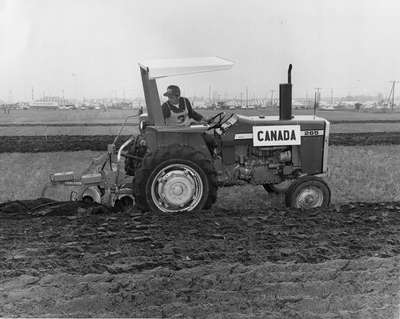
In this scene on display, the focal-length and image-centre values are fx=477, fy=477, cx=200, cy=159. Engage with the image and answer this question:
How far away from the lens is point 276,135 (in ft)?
17.3

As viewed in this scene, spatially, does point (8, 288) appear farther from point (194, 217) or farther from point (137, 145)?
point (137, 145)

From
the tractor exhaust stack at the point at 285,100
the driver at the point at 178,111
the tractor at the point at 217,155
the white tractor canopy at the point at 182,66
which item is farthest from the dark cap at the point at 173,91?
the tractor exhaust stack at the point at 285,100

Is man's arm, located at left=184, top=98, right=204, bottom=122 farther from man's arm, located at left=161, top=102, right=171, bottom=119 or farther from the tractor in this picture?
man's arm, located at left=161, top=102, right=171, bottom=119

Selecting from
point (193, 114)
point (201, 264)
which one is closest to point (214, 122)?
point (193, 114)

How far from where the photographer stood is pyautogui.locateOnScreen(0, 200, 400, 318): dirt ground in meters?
2.99

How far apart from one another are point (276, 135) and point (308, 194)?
0.74 metres

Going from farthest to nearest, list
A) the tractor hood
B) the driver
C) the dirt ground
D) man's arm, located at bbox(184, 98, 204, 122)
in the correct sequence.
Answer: the tractor hood < man's arm, located at bbox(184, 98, 204, 122) < the driver < the dirt ground

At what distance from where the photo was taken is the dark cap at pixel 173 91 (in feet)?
14.5

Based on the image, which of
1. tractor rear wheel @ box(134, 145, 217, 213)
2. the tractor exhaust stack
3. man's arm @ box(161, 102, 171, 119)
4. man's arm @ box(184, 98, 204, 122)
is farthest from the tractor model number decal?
man's arm @ box(161, 102, 171, 119)

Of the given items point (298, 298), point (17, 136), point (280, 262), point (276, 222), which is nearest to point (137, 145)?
point (276, 222)

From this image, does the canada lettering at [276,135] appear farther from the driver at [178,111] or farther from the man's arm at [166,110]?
the man's arm at [166,110]

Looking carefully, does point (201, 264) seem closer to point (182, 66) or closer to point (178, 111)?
point (182, 66)

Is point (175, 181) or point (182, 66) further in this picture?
point (175, 181)

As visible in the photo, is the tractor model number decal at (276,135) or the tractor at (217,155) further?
the tractor model number decal at (276,135)
